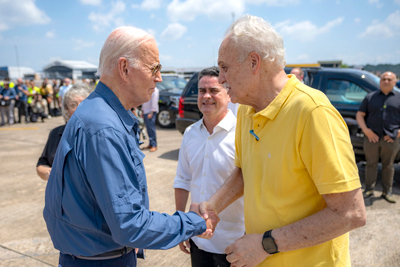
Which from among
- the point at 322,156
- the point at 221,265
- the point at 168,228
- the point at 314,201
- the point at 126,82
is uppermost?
the point at 126,82

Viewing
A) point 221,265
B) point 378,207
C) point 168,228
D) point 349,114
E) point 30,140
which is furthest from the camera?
point 30,140

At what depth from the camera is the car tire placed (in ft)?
39.4

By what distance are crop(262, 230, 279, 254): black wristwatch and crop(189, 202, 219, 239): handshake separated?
492 mm

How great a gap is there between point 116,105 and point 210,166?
0.98 meters

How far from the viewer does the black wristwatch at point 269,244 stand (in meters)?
1.37

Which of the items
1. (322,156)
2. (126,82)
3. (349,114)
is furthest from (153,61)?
(349,114)

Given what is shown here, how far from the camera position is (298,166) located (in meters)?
1.34

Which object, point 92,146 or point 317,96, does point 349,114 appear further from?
point 92,146

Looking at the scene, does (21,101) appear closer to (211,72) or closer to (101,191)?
(211,72)

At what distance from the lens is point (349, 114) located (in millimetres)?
5781

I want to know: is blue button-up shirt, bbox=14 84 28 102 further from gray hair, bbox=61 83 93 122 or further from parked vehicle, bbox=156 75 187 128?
gray hair, bbox=61 83 93 122

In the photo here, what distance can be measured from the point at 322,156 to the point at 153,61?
0.97 metres

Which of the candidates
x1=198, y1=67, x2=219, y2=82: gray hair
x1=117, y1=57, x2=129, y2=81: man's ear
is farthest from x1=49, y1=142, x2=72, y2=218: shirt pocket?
x1=198, y1=67, x2=219, y2=82: gray hair

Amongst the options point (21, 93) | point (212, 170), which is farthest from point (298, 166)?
point (21, 93)
